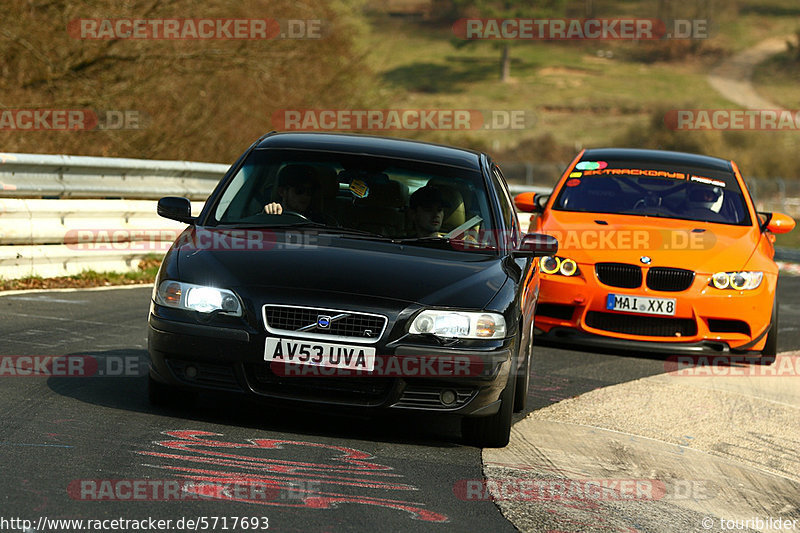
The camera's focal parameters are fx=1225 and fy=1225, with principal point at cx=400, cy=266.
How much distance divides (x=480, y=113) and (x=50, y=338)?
7752 cm

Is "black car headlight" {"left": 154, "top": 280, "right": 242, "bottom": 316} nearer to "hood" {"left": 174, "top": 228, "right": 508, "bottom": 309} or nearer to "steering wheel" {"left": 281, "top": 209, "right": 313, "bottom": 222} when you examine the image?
"hood" {"left": 174, "top": 228, "right": 508, "bottom": 309}

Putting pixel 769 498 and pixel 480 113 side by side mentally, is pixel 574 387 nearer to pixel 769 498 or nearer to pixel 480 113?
pixel 769 498

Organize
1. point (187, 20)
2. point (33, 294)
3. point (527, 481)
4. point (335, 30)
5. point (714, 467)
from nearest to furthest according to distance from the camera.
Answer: point (527, 481) → point (714, 467) → point (33, 294) → point (187, 20) → point (335, 30)

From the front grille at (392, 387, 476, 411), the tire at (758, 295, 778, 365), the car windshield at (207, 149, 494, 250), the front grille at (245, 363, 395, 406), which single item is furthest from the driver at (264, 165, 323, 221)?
the tire at (758, 295, 778, 365)

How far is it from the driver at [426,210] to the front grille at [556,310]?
3375mm

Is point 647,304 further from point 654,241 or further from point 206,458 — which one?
point 206,458

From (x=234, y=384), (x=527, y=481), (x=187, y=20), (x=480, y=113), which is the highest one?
(x=187, y=20)

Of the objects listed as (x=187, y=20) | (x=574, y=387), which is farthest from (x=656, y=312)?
(x=187, y=20)

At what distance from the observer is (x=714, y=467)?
21.0ft

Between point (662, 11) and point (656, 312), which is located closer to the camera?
point (656, 312)

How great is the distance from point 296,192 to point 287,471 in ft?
6.93

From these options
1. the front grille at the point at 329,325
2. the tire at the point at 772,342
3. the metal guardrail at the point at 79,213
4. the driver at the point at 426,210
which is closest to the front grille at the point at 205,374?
the front grille at the point at 329,325

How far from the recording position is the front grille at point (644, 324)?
391 inches

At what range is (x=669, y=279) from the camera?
32.4 feet
